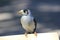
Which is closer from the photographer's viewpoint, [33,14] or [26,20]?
[26,20]

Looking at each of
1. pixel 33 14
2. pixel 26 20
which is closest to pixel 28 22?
pixel 26 20

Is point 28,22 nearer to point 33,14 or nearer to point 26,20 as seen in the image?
point 26,20

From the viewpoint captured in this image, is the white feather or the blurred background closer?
the white feather

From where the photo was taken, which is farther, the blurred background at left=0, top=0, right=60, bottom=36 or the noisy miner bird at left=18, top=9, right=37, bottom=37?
the blurred background at left=0, top=0, right=60, bottom=36

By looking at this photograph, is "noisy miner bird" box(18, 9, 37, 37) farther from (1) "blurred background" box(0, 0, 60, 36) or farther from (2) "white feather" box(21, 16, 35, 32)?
(1) "blurred background" box(0, 0, 60, 36)

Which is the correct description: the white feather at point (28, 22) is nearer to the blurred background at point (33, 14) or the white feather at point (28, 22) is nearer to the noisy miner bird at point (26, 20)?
the noisy miner bird at point (26, 20)

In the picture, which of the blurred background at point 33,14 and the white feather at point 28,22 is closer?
the white feather at point 28,22

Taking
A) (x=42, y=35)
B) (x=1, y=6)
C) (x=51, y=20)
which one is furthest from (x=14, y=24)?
(x=42, y=35)

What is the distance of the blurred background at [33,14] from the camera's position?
188 cm

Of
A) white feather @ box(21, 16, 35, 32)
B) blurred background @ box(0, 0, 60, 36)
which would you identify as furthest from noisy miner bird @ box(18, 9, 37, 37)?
blurred background @ box(0, 0, 60, 36)

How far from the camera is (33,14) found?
1.92 m

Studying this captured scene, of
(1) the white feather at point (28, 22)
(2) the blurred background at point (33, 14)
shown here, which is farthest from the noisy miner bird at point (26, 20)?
(2) the blurred background at point (33, 14)

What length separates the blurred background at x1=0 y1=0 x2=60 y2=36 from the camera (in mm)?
1883

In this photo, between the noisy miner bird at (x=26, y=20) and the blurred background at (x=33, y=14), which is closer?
the noisy miner bird at (x=26, y=20)
